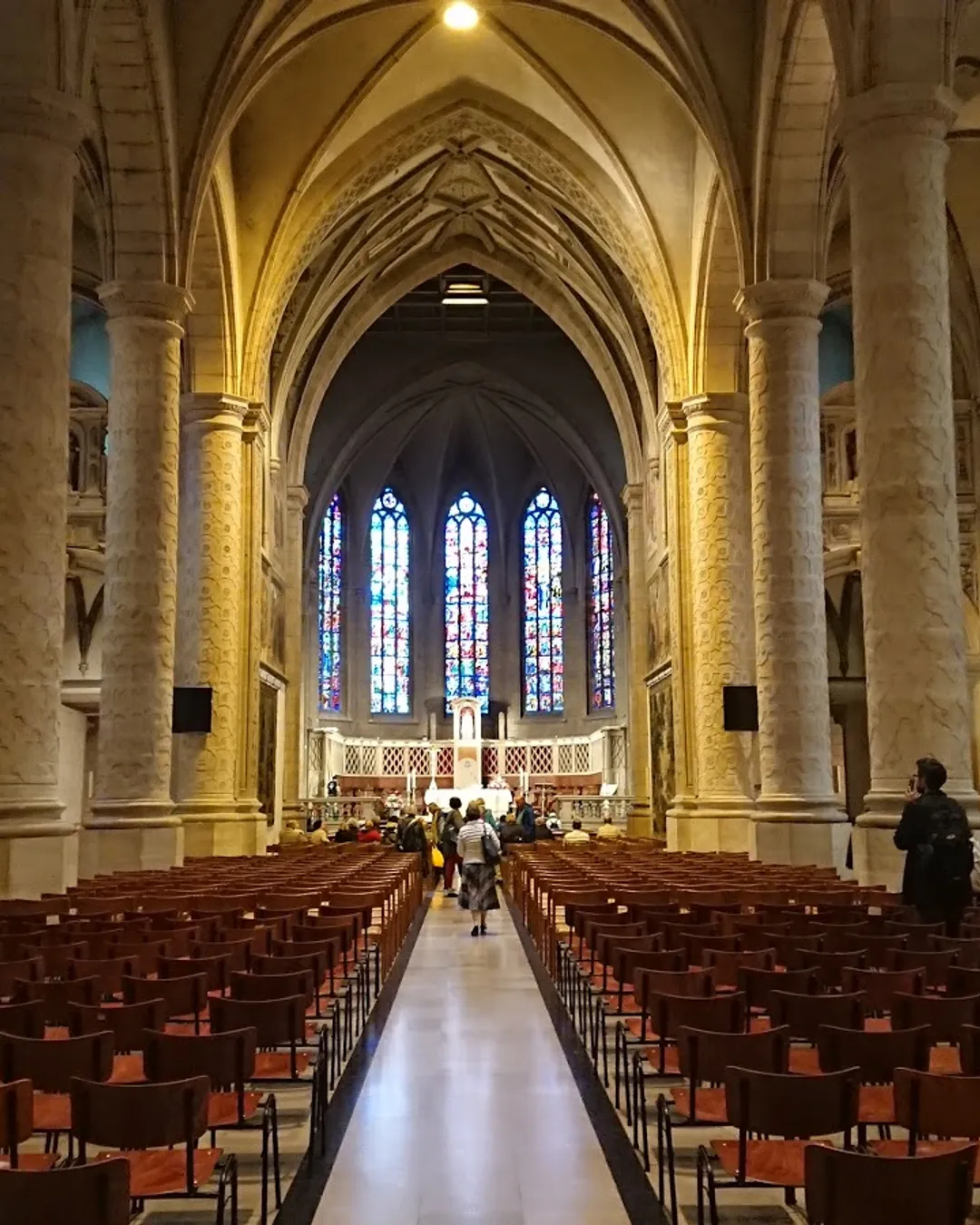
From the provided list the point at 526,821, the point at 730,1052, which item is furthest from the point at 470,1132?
the point at 526,821

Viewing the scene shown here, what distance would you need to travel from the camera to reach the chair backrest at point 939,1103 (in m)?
3.91

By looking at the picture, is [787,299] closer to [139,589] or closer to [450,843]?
[139,589]

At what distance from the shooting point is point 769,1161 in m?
4.39

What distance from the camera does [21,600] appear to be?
36.9 ft

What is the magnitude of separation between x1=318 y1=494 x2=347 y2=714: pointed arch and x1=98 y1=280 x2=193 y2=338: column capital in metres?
25.8

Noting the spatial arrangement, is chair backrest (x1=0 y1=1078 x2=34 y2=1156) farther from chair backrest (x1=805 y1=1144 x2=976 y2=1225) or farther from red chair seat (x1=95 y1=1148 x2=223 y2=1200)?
chair backrest (x1=805 y1=1144 x2=976 y2=1225)

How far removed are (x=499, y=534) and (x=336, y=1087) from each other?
38.6m

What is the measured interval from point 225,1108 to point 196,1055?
356 mm

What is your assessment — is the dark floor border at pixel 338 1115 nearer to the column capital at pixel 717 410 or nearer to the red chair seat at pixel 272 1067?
the red chair seat at pixel 272 1067

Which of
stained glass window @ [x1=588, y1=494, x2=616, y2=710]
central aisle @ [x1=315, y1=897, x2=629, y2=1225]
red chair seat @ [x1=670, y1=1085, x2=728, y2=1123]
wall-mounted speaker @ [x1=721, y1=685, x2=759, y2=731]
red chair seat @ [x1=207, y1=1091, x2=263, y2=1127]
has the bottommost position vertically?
central aisle @ [x1=315, y1=897, x2=629, y2=1225]

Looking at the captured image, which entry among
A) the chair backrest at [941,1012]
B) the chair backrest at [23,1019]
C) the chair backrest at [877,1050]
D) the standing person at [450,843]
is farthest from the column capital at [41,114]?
the standing person at [450,843]

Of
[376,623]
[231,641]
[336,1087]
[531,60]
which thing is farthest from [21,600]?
[376,623]

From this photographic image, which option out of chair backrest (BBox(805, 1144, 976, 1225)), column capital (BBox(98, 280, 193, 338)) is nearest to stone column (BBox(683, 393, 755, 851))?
column capital (BBox(98, 280, 193, 338))

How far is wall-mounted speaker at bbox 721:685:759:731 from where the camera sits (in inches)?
728
